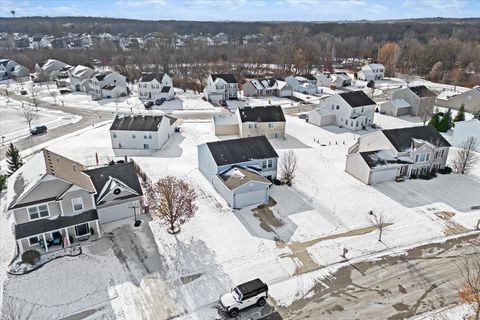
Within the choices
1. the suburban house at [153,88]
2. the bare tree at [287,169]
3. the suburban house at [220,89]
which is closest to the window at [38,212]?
the bare tree at [287,169]

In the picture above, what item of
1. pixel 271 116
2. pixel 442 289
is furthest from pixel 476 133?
pixel 442 289

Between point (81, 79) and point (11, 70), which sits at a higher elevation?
point (81, 79)

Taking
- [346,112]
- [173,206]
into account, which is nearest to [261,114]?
[346,112]

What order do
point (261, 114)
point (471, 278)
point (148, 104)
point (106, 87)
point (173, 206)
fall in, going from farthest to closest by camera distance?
point (106, 87), point (148, 104), point (261, 114), point (173, 206), point (471, 278)

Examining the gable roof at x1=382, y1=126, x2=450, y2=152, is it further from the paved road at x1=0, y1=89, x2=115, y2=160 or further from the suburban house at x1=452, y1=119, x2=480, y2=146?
the paved road at x1=0, y1=89, x2=115, y2=160

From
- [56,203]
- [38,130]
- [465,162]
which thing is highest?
[56,203]

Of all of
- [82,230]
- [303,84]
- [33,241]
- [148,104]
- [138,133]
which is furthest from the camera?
[303,84]

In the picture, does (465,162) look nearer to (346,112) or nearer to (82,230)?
(346,112)
